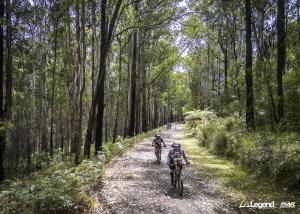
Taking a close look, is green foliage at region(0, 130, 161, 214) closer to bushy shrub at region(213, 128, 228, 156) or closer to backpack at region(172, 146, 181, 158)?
backpack at region(172, 146, 181, 158)

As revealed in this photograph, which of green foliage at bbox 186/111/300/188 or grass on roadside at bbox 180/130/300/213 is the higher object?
green foliage at bbox 186/111/300/188

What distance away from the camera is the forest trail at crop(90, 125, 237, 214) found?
29.5 ft

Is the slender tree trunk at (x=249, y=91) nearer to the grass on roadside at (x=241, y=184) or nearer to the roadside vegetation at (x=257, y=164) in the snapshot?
the roadside vegetation at (x=257, y=164)

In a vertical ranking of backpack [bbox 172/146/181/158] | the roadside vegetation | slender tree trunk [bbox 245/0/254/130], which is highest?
slender tree trunk [bbox 245/0/254/130]

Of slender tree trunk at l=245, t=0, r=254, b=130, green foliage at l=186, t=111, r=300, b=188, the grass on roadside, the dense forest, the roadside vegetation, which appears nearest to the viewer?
→ the grass on roadside

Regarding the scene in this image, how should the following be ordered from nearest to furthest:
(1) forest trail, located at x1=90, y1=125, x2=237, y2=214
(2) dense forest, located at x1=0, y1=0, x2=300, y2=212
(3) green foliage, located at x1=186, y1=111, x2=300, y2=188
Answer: (1) forest trail, located at x1=90, y1=125, x2=237, y2=214
(3) green foliage, located at x1=186, y1=111, x2=300, y2=188
(2) dense forest, located at x1=0, y1=0, x2=300, y2=212

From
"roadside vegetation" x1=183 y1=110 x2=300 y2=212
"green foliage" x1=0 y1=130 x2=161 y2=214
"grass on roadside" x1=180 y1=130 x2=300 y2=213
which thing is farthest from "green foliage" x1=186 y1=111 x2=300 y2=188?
"green foliage" x1=0 y1=130 x2=161 y2=214

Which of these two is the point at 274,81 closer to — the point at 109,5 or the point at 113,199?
the point at 109,5

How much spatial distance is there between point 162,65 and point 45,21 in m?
17.0

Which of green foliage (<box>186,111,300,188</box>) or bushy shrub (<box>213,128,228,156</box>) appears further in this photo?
bushy shrub (<box>213,128,228,156</box>)

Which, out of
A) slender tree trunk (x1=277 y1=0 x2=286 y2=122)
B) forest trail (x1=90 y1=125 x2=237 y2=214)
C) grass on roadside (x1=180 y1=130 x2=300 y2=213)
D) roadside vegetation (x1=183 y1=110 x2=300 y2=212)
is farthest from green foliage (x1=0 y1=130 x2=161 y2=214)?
slender tree trunk (x1=277 y1=0 x2=286 y2=122)

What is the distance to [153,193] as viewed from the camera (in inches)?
412

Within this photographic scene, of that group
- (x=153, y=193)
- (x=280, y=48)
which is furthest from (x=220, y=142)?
(x=153, y=193)

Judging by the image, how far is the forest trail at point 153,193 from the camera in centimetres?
898
